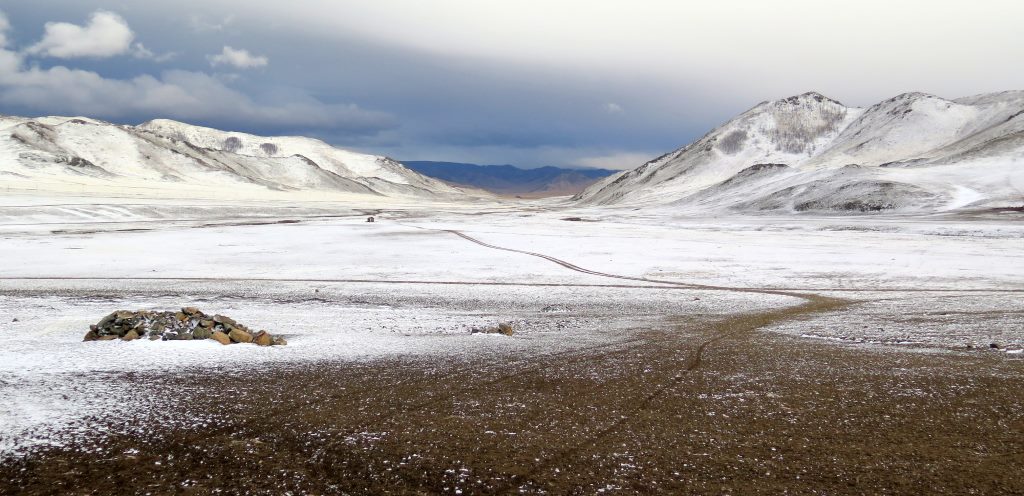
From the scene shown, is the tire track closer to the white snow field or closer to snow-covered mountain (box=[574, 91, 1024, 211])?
the white snow field

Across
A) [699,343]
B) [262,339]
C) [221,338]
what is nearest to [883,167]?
[699,343]

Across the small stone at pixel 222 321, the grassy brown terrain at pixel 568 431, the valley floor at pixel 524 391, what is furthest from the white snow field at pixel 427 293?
the grassy brown terrain at pixel 568 431

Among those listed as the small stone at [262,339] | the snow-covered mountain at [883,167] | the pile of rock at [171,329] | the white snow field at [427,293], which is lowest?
the white snow field at [427,293]

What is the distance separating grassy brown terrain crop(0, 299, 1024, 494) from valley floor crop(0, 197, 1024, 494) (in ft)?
0.11

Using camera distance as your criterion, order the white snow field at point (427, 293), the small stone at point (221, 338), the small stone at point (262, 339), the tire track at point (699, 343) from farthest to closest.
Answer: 1. the small stone at point (262, 339)
2. the small stone at point (221, 338)
3. the white snow field at point (427, 293)
4. the tire track at point (699, 343)

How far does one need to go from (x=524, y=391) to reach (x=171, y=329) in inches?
296

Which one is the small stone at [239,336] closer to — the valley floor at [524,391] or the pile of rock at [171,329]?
the pile of rock at [171,329]

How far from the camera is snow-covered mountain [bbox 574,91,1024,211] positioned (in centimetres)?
8538

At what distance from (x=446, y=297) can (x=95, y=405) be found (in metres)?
13.3

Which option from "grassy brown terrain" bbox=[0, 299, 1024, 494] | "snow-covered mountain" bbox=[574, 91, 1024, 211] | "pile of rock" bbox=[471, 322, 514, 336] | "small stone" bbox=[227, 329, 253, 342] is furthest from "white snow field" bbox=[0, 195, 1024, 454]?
"snow-covered mountain" bbox=[574, 91, 1024, 211]

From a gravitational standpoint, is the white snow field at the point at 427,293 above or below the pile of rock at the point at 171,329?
below

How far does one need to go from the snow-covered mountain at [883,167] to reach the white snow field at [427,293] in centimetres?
3817

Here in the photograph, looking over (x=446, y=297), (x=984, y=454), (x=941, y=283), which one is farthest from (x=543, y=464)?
(x=941, y=283)

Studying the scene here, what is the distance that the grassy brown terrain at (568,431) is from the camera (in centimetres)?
616
